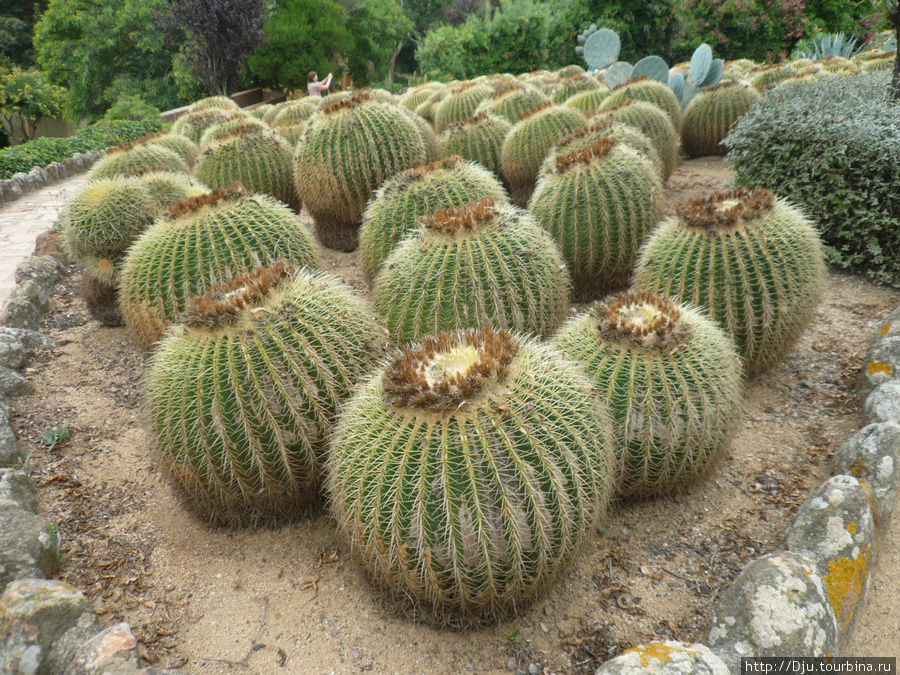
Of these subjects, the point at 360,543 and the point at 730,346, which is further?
the point at 730,346

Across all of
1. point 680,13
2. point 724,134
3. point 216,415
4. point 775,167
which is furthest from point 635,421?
point 680,13

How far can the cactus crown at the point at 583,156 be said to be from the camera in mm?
4727

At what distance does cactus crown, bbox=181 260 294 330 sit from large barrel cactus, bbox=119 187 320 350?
0.91 meters

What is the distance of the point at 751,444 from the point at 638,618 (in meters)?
1.60

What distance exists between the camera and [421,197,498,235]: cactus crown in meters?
3.48

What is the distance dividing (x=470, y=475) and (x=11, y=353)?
4405mm

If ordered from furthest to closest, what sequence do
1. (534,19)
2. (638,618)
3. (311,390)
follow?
1. (534,19)
2. (311,390)
3. (638,618)

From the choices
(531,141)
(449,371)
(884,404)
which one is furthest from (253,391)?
(531,141)

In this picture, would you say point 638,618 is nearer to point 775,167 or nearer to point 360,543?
point 360,543

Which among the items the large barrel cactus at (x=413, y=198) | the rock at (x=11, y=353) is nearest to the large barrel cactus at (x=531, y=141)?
the large barrel cactus at (x=413, y=198)

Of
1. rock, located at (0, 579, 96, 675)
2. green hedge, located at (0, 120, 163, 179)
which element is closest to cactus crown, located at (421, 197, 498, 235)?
rock, located at (0, 579, 96, 675)

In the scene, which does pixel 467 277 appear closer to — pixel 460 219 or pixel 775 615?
pixel 460 219

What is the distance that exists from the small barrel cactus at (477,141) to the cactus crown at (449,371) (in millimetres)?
5047

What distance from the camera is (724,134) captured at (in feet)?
29.4
